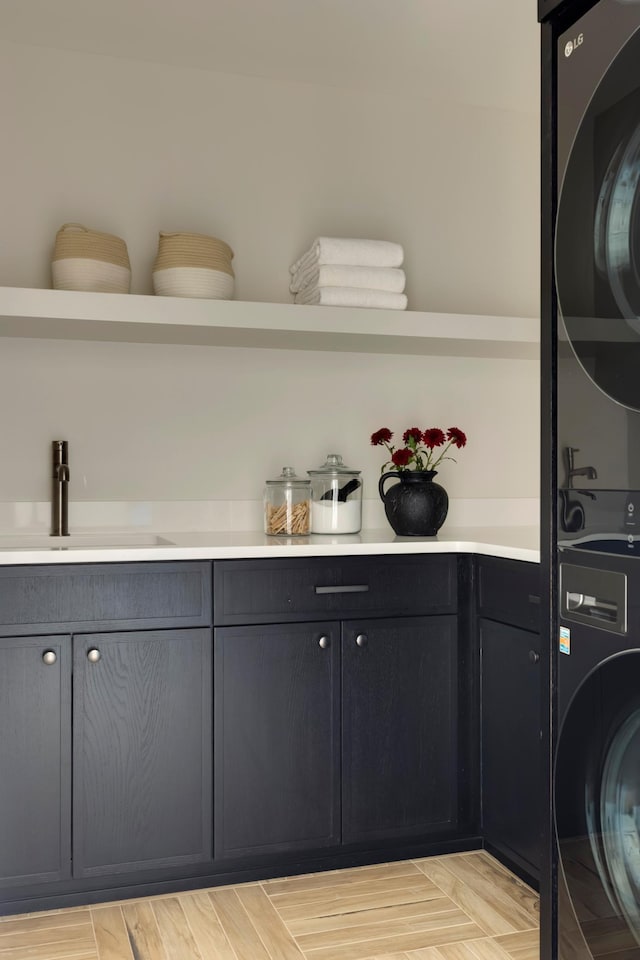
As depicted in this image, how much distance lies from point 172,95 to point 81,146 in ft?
1.11

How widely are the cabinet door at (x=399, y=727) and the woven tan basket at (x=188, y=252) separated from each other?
1.12 meters

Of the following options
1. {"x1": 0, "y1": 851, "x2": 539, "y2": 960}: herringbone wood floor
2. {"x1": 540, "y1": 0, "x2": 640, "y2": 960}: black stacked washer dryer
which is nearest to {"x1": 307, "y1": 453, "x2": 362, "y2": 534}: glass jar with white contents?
{"x1": 0, "y1": 851, "x2": 539, "y2": 960}: herringbone wood floor

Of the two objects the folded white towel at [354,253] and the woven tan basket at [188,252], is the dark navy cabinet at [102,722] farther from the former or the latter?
the folded white towel at [354,253]

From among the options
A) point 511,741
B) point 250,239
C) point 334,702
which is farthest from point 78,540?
point 511,741

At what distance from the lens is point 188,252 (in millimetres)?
2691

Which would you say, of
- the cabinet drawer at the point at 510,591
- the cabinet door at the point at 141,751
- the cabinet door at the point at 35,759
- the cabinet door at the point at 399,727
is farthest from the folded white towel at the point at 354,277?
the cabinet door at the point at 35,759

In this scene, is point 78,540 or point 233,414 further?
point 233,414

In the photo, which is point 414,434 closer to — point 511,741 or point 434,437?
point 434,437

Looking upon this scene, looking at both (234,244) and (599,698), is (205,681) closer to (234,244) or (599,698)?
(599,698)

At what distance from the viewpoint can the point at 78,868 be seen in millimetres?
2242

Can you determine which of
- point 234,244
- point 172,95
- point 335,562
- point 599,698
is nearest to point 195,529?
point 335,562

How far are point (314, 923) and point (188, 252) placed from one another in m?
1.81

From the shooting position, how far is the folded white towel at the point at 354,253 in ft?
9.01

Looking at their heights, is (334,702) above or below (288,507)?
below
